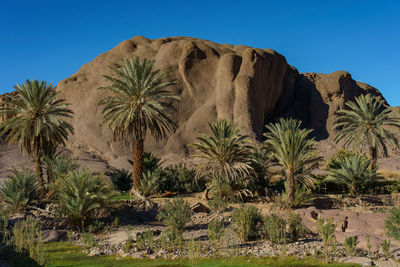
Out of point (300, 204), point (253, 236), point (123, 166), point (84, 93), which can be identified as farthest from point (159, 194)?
point (84, 93)

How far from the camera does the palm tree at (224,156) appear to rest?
22688 millimetres

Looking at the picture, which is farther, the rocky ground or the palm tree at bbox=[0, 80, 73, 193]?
the palm tree at bbox=[0, 80, 73, 193]

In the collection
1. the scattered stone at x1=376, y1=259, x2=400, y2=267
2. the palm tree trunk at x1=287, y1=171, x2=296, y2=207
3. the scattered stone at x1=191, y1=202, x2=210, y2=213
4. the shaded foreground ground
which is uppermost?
the palm tree trunk at x1=287, y1=171, x2=296, y2=207

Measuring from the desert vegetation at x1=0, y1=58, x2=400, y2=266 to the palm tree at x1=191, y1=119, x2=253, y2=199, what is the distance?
0.21 ft

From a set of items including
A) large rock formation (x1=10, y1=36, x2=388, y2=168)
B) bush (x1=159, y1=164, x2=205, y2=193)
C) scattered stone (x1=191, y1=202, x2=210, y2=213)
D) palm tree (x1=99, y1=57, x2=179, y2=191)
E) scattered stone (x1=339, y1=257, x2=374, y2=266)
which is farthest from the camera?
large rock formation (x1=10, y1=36, x2=388, y2=168)

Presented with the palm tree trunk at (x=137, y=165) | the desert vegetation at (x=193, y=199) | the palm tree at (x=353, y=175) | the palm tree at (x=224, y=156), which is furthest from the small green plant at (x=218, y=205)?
the palm tree at (x=353, y=175)

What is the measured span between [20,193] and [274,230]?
14.1 m

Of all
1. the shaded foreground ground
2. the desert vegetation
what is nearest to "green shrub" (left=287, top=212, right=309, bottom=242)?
the desert vegetation

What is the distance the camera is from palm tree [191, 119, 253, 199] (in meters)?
22.7

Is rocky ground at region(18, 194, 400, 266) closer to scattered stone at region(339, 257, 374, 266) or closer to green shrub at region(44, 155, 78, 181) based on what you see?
scattered stone at region(339, 257, 374, 266)

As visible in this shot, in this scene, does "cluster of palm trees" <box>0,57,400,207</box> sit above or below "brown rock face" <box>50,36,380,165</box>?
below

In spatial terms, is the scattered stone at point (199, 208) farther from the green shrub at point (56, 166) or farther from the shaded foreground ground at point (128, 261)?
the shaded foreground ground at point (128, 261)

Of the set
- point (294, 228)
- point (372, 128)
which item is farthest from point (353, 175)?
point (294, 228)

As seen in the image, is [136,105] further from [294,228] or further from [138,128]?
[294,228]
